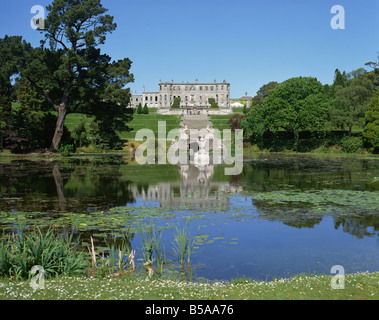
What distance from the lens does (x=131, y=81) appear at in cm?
4175

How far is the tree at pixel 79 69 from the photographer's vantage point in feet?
130

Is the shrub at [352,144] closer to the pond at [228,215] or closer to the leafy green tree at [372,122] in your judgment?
the leafy green tree at [372,122]

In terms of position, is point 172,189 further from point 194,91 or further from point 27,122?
point 194,91

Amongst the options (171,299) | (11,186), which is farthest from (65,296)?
(11,186)

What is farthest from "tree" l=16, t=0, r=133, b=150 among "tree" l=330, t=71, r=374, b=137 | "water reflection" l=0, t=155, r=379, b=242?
"tree" l=330, t=71, r=374, b=137

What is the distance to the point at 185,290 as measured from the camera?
652 cm

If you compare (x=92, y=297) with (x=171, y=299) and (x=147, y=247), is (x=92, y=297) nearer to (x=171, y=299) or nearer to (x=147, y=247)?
(x=171, y=299)

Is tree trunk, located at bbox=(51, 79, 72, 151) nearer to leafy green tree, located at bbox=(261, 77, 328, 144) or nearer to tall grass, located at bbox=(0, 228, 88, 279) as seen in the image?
leafy green tree, located at bbox=(261, 77, 328, 144)

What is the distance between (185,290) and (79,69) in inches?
1526

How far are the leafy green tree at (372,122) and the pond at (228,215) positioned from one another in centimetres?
2246

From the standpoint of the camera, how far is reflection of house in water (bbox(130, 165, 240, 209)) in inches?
632

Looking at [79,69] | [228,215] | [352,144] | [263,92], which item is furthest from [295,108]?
[263,92]
